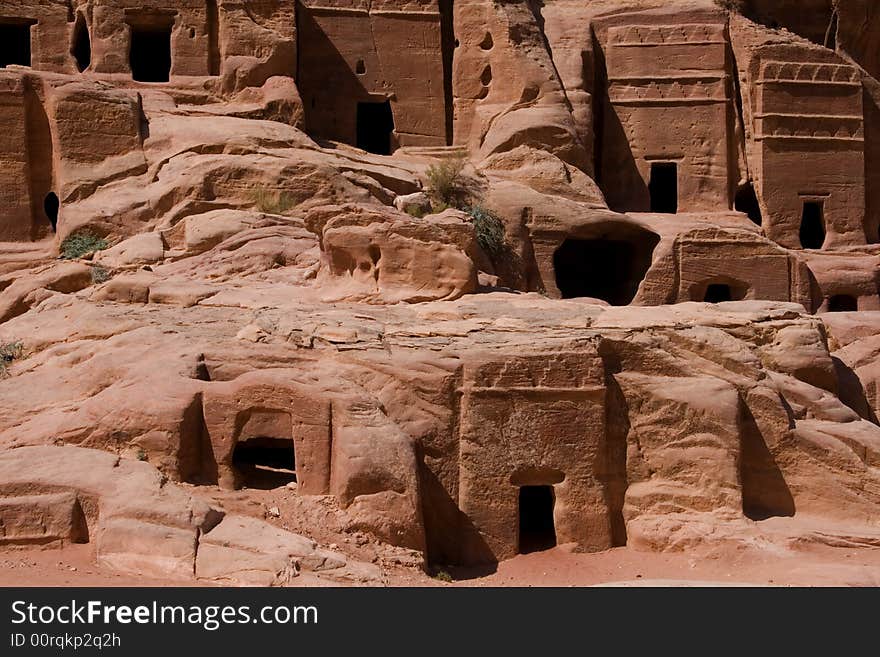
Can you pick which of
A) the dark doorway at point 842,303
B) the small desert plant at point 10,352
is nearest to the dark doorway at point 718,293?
the dark doorway at point 842,303

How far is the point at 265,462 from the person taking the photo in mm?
15367

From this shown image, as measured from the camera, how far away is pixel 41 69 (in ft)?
79.4

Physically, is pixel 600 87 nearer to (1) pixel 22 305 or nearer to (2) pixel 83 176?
(2) pixel 83 176

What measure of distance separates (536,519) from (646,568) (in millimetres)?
1958

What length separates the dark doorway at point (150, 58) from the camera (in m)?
26.3

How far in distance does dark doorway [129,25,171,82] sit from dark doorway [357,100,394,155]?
13.4ft

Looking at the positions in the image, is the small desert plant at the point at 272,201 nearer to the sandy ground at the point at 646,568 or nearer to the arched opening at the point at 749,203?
the sandy ground at the point at 646,568

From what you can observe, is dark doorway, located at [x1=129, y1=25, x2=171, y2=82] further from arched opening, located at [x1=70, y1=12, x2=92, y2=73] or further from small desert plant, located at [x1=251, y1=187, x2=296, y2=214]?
small desert plant, located at [x1=251, y1=187, x2=296, y2=214]

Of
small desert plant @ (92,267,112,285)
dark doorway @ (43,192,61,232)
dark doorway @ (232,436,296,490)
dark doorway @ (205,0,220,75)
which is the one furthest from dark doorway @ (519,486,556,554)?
dark doorway @ (205,0,220,75)

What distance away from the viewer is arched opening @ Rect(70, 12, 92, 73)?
24.5m

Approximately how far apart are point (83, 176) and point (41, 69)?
12.7 feet

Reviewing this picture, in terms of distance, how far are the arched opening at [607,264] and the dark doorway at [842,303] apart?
4.61 meters

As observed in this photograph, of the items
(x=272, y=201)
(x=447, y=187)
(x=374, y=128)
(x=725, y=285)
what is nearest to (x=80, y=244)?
(x=272, y=201)

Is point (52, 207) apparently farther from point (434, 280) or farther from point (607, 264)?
point (607, 264)
